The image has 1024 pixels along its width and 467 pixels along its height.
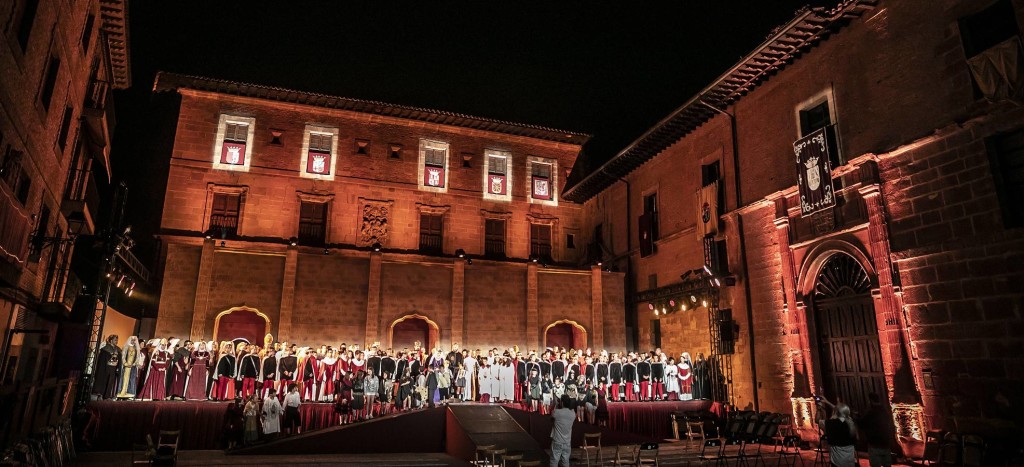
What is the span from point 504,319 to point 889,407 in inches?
607

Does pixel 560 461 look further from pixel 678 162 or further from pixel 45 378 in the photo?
pixel 678 162

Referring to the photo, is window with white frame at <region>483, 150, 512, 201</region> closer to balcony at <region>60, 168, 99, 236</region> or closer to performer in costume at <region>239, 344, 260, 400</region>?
performer in costume at <region>239, 344, 260, 400</region>

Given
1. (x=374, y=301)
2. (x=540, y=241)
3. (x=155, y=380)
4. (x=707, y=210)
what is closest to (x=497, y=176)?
(x=540, y=241)

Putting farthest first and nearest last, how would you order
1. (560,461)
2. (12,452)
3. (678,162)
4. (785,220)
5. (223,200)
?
1. (223,200)
2. (678,162)
3. (785,220)
4. (560,461)
5. (12,452)

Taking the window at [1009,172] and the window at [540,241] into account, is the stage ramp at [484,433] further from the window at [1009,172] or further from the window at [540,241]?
the window at [540,241]

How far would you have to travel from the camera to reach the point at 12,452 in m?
8.38

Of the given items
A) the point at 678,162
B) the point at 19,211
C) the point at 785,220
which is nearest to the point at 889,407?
the point at 785,220

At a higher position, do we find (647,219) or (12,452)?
(647,219)

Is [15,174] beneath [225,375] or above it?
above

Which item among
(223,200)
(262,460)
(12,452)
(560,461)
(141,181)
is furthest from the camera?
(141,181)

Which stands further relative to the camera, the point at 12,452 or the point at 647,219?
the point at 647,219

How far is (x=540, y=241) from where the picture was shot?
2933cm

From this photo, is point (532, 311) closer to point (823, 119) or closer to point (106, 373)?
point (823, 119)

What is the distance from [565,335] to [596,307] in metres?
2.08
